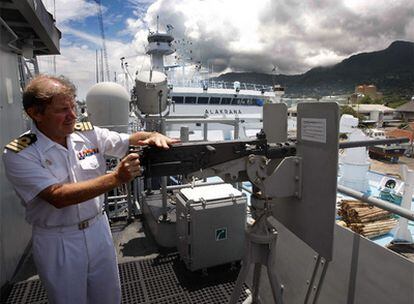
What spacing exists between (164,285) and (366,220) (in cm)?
625

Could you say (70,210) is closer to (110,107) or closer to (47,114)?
(47,114)

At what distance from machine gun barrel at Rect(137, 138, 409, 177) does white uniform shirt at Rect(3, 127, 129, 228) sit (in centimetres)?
43

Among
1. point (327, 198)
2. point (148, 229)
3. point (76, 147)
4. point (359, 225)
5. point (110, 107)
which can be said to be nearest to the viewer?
point (327, 198)

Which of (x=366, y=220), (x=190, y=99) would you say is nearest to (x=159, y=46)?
(x=190, y=99)

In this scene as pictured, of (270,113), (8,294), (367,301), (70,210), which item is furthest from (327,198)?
(8,294)

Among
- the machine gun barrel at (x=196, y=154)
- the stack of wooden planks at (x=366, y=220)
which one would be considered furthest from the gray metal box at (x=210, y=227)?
the stack of wooden planks at (x=366, y=220)

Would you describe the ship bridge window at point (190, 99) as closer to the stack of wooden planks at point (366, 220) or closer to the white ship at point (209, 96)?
the white ship at point (209, 96)

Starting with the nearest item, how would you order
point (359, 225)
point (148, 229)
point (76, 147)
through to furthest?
point (76, 147) < point (148, 229) < point (359, 225)

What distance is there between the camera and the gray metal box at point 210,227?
2.61 meters

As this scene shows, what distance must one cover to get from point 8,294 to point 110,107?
9.57 ft

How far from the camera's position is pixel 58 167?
1.39 m

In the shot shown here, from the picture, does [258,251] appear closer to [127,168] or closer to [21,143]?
[127,168]

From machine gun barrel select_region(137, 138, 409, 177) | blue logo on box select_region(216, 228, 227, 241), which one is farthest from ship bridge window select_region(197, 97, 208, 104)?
machine gun barrel select_region(137, 138, 409, 177)

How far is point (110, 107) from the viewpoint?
14.9ft
